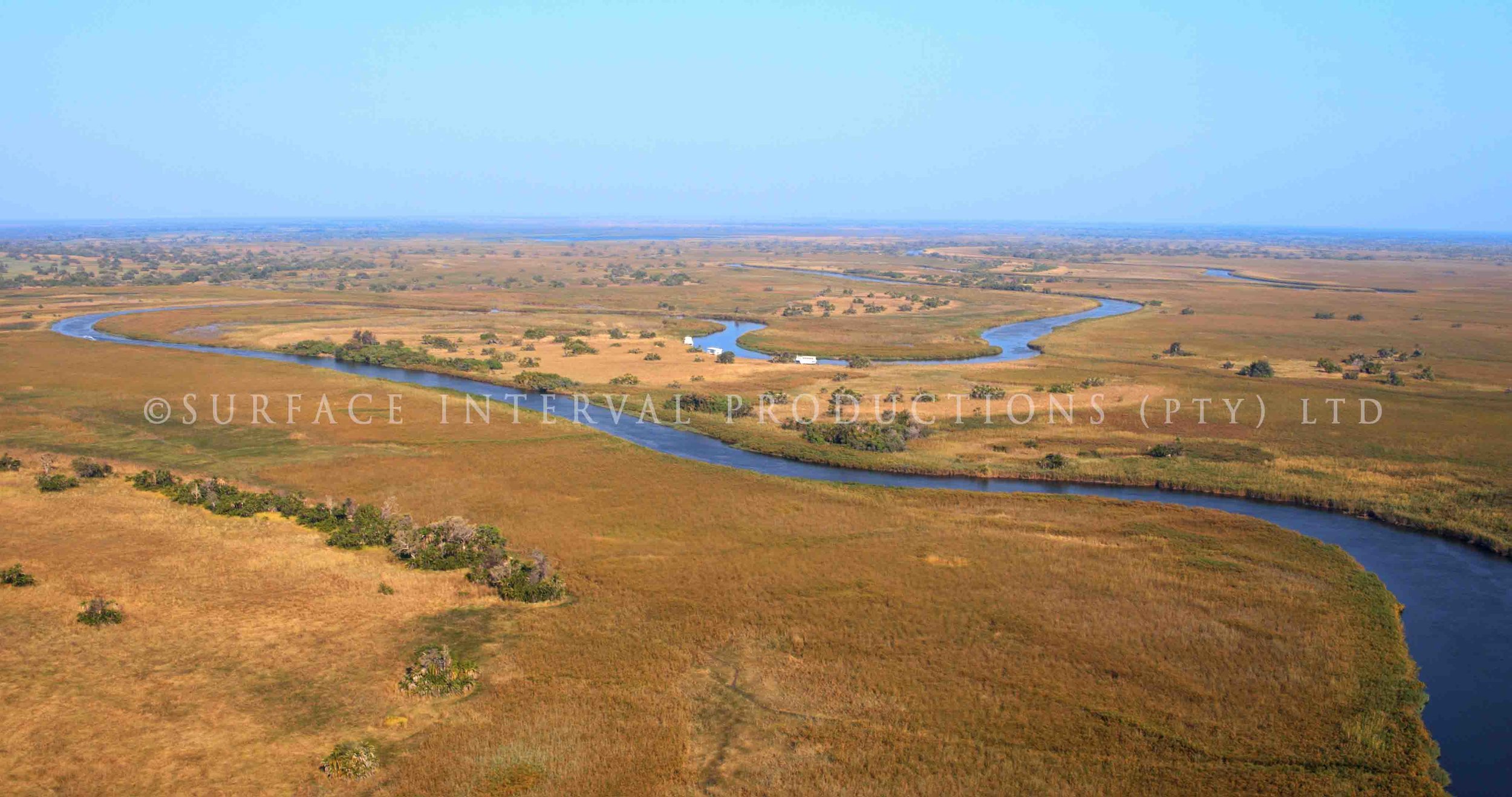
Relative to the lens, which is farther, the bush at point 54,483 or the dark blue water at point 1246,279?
the dark blue water at point 1246,279

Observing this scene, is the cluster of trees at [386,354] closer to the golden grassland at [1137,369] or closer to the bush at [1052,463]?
the golden grassland at [1137,369]

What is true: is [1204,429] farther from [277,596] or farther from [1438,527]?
[277,596]

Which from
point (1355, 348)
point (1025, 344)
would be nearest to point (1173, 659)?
point (1025, 344)

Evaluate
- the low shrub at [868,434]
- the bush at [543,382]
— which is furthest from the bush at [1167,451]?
the bush at [543,382]


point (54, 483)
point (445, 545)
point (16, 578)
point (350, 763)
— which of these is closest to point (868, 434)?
point (445, 545)

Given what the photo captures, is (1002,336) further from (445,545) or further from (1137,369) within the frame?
(445,545)

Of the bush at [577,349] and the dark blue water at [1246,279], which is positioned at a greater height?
the dark blue water at [1246,279]
